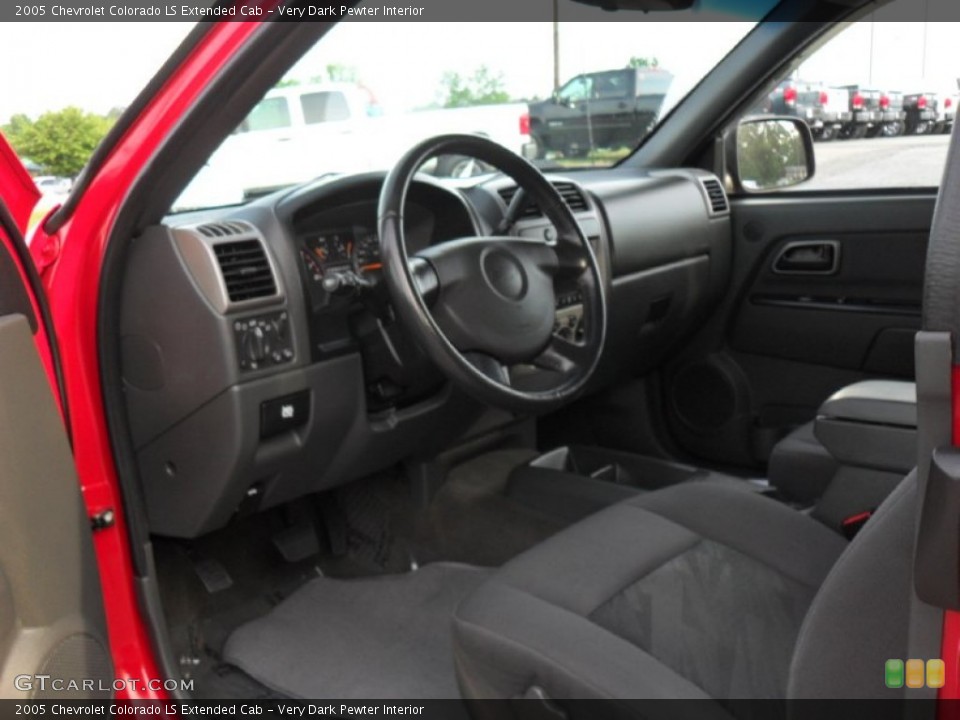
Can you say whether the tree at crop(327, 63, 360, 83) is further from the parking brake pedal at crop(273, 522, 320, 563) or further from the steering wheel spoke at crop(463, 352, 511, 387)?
the parking brake pedal at crop(273, 522, 320, 563)

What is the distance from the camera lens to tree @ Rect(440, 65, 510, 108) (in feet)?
9.82

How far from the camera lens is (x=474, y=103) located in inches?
116

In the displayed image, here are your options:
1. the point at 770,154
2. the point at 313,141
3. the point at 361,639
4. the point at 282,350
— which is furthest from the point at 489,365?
the point at 770,154

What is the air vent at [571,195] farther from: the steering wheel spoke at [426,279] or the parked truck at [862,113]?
the parked truck at [862,113]

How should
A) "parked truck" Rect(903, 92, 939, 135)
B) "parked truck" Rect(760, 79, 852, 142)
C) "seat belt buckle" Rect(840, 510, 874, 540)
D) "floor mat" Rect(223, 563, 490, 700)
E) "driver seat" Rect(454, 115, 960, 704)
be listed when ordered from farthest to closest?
1. "parked truck" Rect(760, 79, 852, 142)
2. "parked truck" Rect(903, 92, 939, 135)
3. "floor mat" Rect(223, 563, 490, 700)
4. "seat belt buckle" Rect(840, 510, 874, 540)
5. "driver seat" Rect(454, 115, 960, 704)

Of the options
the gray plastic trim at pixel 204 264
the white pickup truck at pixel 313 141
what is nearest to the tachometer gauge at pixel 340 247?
the white pickup truck at pixel 313 141

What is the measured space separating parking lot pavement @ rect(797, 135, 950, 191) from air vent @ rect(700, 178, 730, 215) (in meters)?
0.22

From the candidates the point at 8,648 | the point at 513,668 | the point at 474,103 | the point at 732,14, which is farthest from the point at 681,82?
the point at 8,648

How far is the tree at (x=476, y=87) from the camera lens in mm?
2994

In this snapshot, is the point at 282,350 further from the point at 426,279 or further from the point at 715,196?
the point at 715,196

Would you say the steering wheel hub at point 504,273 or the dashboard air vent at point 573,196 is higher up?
the dashboard air vent at point 573,196

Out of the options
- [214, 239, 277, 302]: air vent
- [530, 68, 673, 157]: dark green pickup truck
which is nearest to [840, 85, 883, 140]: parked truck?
[530, 68, 673, 157]: dark green pickup truck

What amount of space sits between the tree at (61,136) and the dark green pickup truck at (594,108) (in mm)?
1508

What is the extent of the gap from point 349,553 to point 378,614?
0.24m
